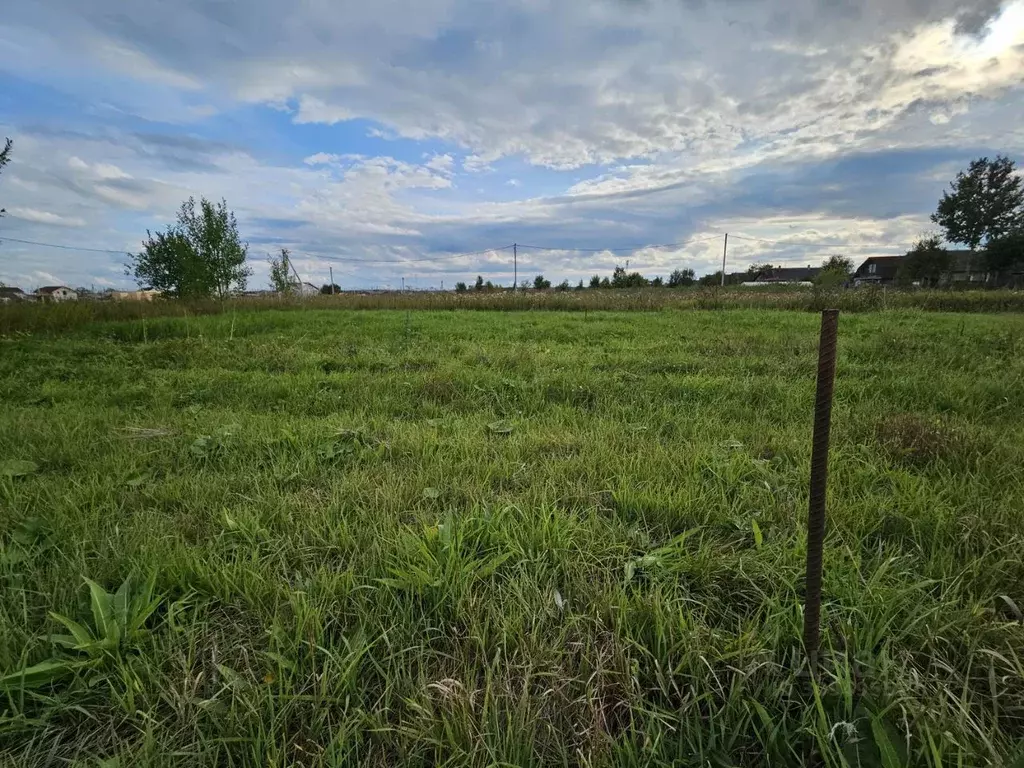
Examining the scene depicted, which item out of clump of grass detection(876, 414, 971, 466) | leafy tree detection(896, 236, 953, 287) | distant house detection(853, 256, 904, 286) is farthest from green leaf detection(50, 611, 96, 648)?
distant house detection(853, 256, 904, 286)

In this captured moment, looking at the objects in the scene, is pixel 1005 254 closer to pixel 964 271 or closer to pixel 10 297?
pixel 964 271

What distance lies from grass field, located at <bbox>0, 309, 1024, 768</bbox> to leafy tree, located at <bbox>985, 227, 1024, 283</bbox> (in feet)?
201

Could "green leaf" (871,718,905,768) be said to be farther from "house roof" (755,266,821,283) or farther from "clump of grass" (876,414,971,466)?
"house roof" (755,266,821,283)

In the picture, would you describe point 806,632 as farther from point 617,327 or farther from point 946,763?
point 617,327

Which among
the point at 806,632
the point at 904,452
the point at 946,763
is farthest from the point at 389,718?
the point at 904,452

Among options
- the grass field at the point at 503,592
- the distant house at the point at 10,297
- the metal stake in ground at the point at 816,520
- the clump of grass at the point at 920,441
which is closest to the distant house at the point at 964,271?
the clump of grass at the point at 920,441

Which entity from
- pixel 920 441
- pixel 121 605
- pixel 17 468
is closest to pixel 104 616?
pixel 121 605

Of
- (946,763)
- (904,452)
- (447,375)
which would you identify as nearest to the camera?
(946,763)

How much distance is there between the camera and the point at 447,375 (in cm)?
501

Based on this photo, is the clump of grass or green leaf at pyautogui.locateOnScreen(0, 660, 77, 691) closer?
green leaf at pyautogui.locateOnScreen(0, 660, 77, 691)

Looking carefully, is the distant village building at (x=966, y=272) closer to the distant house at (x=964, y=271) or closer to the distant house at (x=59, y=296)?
the distant house at (x=964, y=271)

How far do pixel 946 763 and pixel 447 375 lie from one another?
444 cm

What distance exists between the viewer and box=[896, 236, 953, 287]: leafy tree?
45656mm

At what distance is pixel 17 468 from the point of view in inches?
100.0
